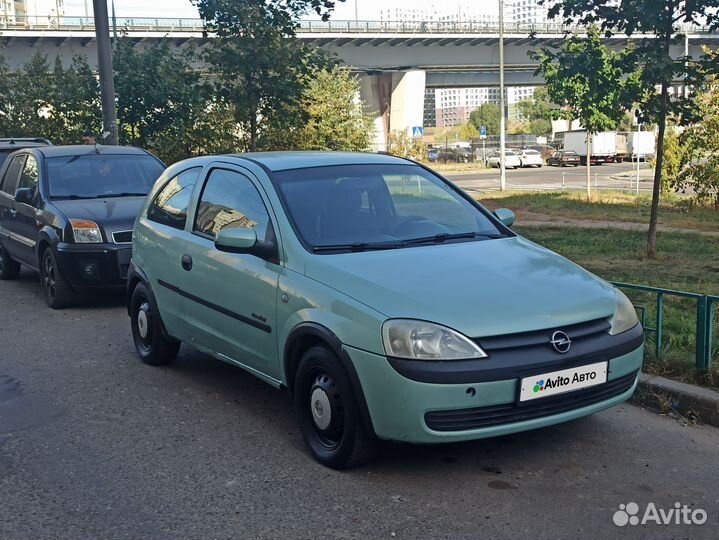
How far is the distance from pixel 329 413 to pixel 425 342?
0.75 metres

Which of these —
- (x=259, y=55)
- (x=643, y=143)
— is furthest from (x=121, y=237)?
(x=643, y=143)

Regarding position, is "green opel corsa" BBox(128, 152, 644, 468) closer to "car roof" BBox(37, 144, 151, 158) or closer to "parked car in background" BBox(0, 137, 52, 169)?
"car roof" BBox(37, 144, 151, 158)

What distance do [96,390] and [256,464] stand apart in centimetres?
207

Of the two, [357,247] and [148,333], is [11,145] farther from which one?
[357,247]

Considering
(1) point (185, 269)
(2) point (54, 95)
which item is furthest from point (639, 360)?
(2) point (54, 95)

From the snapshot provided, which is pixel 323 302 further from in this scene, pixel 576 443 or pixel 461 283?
pixel 576 443

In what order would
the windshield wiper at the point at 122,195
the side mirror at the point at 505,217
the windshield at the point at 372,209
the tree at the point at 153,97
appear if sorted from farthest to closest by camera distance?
the tree at the point at 153,97 → the windshield wiper at the point at 122,195 → the side mirror at the point at 505,217 → the windshield at the point at 372,209

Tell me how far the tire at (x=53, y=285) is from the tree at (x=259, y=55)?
22.6ft

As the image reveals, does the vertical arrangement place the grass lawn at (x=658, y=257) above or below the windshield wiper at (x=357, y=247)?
below

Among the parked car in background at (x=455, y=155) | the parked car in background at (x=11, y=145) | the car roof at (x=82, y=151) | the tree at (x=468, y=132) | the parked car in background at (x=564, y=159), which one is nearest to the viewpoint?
the car roof at (x=82, y=151)

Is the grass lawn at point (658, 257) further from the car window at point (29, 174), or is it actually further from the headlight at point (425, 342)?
the car window at point (29, 174)

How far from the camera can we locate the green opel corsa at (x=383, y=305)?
4180 millimetres

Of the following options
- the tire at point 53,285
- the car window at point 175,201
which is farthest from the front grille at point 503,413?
the tire at point 53,285

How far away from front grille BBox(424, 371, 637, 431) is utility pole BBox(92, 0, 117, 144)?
12.8 meters
